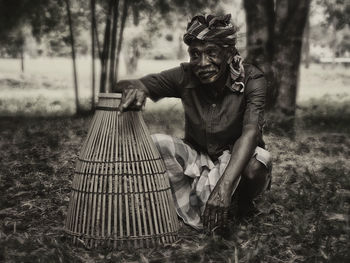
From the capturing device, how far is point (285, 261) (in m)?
3.01

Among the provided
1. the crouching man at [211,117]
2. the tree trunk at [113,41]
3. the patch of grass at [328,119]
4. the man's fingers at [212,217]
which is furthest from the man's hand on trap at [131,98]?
the patch of grass at [328,119]

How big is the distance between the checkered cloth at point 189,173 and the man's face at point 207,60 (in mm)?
509

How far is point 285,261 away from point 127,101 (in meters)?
1.27

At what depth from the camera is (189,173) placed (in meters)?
3.57

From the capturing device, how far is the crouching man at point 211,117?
10.6ft

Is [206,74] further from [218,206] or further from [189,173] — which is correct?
[218,206]

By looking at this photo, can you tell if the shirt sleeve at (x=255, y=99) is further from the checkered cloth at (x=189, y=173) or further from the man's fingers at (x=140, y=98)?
the man's fingers at (x=140, y=98)

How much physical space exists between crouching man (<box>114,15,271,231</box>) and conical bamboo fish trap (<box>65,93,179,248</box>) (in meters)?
0.15

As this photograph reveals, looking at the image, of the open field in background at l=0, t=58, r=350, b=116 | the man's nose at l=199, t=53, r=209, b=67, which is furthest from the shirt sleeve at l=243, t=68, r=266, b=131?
the open field in background at l=0, t=58, r=350, b=116

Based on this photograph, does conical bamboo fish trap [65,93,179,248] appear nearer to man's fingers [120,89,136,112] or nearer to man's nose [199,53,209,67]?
man's fingers [120,89,136,112]

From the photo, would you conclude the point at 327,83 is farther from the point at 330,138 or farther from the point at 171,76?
the point at 171,76

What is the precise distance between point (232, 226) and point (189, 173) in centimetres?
46

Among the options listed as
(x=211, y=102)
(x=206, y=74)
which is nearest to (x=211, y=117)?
(x=211, y=102)

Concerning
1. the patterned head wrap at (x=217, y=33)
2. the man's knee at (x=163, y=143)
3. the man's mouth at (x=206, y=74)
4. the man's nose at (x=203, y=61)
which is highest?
the patterned head wrap at (x=217, y=33)
